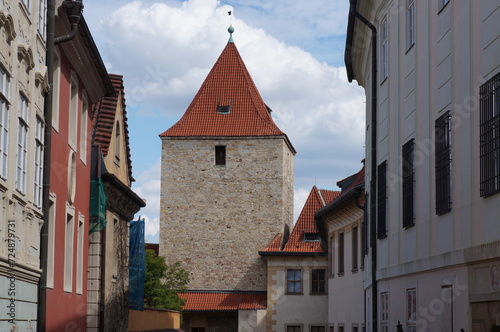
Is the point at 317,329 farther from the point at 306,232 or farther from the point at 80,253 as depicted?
the point at 80,253

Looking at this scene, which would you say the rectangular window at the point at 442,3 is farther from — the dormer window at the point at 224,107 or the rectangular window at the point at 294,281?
the dormer window at the point at 224,107

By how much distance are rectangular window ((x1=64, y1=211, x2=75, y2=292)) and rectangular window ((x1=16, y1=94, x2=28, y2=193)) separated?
623 centimetres


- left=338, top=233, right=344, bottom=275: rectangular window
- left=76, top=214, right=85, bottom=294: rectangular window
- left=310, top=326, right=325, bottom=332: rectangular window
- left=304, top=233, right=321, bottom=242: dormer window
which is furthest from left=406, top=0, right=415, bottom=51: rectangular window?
left=304, top=233, right=321, bottom=242: dormer window

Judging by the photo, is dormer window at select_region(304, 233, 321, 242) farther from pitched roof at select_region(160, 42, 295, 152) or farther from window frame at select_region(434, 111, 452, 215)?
window frame at select_region(434, 111, 452, 215)

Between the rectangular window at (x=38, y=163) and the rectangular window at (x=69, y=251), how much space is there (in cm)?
463

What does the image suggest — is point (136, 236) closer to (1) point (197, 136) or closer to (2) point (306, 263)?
(2) point (306, 263)

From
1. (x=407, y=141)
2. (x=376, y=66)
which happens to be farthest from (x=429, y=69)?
(x=376, y=66)

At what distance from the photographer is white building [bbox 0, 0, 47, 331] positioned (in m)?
12.7

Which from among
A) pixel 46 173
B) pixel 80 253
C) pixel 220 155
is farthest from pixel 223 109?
pixel 46 173

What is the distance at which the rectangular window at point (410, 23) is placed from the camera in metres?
17.4

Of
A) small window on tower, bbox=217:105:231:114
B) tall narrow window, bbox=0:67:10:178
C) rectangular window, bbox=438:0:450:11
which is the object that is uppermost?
small window on tower, bbox=217:105:231:114

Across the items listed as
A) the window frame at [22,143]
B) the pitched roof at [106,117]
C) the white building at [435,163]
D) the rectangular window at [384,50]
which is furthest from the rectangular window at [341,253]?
the window frame at [22,143]

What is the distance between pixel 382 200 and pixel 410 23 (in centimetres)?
399

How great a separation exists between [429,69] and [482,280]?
427 centimetres
